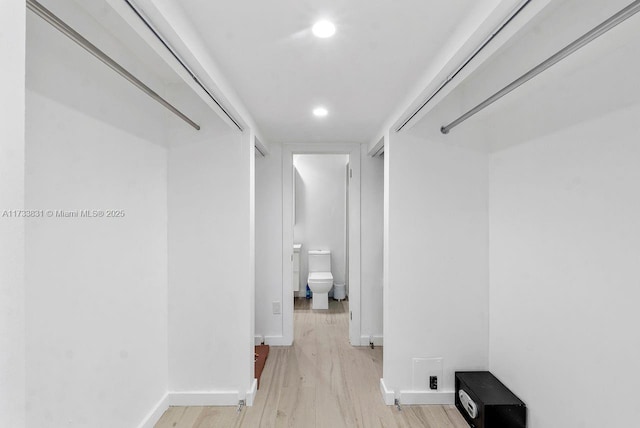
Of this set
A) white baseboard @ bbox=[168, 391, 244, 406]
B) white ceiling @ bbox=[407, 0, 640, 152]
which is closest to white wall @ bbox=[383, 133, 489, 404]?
white ceiling @ bbox=[407, 0, 640, 152]

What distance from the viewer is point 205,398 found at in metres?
2.44

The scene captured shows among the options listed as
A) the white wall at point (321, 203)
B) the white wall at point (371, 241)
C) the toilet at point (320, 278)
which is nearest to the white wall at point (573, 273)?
the white wall at point (371, 241)

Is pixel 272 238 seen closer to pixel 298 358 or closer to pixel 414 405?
pixel 298 358

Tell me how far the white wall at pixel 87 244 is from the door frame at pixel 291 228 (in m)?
1.61

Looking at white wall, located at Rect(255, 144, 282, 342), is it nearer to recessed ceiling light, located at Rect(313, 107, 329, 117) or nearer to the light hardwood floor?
the light hardwood floor

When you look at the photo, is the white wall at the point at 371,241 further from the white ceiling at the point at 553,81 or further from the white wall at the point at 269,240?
the white ceiling at the point at 553,81

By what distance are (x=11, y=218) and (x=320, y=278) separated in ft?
14.7

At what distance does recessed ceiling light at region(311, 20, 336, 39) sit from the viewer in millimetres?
1367

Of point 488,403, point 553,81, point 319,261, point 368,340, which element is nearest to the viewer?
point 553,81

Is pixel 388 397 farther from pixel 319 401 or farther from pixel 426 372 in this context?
pixel 319 401

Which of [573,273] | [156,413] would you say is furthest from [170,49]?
[156,413]

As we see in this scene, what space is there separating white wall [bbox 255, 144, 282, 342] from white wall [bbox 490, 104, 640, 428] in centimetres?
222

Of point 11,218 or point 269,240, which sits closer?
point 11,218

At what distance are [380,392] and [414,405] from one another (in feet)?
0.95
